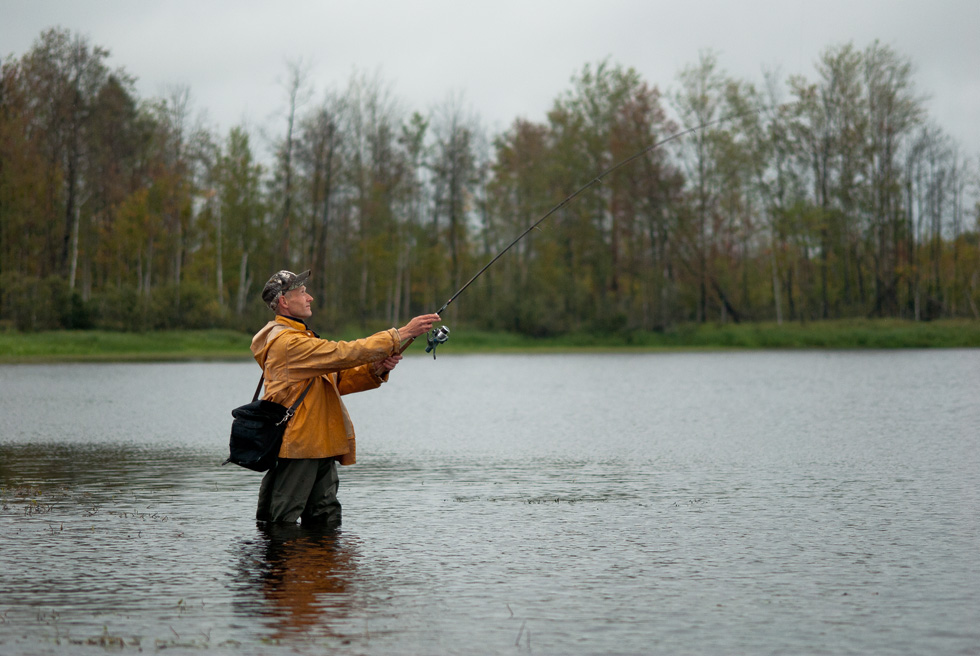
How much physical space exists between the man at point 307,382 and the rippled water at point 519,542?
33cm

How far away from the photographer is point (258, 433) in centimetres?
768

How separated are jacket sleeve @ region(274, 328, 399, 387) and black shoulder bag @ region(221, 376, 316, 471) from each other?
26 cm

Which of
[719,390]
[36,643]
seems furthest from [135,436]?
[719,390]

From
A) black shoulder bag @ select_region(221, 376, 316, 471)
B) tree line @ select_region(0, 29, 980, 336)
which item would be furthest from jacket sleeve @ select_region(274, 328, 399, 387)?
tree line @ select_region(0, 29, 980, 336)

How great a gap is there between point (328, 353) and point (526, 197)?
6260 cm

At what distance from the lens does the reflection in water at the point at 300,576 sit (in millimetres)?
5570

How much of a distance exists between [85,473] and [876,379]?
2207 centimetres

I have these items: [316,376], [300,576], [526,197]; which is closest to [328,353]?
[316,376]

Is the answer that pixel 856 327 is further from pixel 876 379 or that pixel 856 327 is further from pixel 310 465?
pixel 310 465

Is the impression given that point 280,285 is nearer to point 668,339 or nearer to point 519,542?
point 519,542

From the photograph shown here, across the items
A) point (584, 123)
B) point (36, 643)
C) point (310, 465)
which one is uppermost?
point (584, 123)

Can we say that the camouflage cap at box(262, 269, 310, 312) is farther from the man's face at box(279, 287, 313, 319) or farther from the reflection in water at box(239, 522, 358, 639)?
the reflection in water at box(239, 522, 358, 639)

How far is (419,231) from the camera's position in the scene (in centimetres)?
7125

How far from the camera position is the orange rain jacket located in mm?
7543
